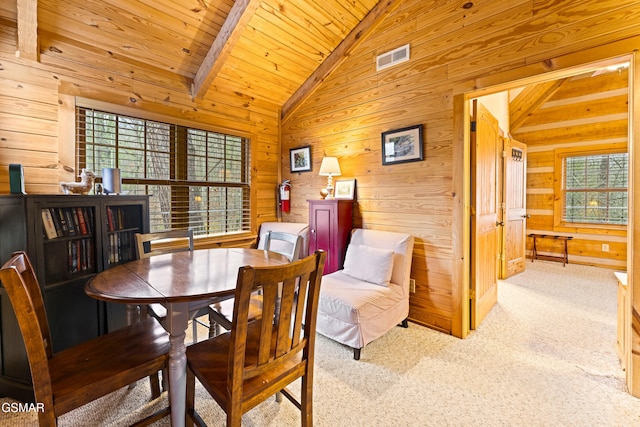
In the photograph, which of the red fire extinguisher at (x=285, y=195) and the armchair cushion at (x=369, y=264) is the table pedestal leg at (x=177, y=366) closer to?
the armchair cushion at (x=369, y=264)

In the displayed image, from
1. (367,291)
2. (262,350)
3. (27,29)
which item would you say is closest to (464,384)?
(367,291)

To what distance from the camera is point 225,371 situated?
121cm

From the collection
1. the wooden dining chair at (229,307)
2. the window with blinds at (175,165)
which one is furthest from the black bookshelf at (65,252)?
the wooden dining chair at (229,307)

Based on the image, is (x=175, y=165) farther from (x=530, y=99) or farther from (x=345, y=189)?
(x=530, y=99)

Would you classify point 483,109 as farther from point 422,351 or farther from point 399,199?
point 422,351

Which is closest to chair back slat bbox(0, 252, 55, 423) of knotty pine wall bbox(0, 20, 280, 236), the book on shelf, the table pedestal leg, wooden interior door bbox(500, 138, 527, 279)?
the table pedestal leg

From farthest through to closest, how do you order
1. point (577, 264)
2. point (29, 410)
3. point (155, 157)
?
point (577, 264) < point (155, 157) < point (29, 410)

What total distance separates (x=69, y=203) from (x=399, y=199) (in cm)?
276

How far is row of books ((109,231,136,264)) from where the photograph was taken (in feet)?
7.64

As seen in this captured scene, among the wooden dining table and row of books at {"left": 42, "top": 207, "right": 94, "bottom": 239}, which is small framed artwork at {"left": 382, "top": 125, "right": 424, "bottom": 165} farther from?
row of books at {"left": 42, "top": 207, "right": 94, "bottom": 239}

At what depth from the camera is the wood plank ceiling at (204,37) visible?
2295 mm

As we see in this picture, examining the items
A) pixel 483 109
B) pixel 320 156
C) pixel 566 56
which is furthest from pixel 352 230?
pixel 566 56

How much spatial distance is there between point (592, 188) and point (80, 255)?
7587 millimetres

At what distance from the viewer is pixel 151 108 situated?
2891 millimetres
